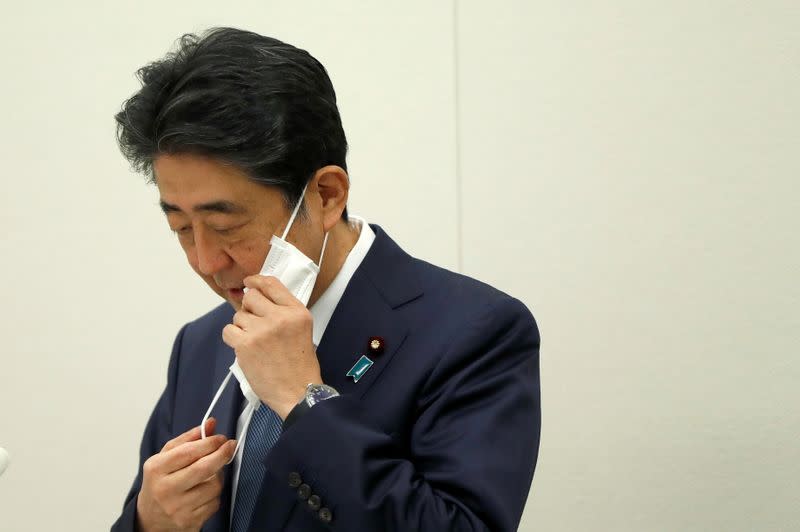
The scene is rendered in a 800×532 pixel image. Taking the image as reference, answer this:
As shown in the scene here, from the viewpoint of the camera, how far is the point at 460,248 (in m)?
2.63

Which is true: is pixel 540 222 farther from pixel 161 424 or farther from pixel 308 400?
pixel 308 400

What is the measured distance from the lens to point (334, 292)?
1645 millimetres

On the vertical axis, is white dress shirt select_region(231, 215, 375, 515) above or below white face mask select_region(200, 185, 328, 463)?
below

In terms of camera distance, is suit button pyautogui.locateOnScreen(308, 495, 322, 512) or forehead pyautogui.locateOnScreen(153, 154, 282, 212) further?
forehead pyautogui.locateOnScreen(153, 154, 282, 212)

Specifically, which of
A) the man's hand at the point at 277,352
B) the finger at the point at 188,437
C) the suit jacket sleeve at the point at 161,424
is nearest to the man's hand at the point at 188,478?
the finger at the point at 188,437

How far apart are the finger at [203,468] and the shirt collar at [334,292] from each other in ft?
0.84

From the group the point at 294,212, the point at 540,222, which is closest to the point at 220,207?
the point at 294,212

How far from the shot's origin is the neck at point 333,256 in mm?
1633

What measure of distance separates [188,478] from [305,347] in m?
0.26

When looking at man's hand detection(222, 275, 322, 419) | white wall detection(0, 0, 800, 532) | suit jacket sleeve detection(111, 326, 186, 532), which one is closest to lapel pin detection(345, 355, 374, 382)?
man's hand detection(222, 275, 322, 419)

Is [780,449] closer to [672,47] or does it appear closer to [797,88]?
[797,88]

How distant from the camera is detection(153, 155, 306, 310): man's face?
4.76ft

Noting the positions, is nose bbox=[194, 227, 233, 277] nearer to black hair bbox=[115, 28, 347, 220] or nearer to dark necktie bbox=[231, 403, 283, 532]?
black hair bbox=[115, 28, 347, 220]

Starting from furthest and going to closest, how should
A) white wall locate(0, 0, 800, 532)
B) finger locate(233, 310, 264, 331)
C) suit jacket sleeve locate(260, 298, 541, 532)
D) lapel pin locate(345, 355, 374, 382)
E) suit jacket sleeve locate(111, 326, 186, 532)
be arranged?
1. white wall locate(0, 0, 800, 532)
2. suit jacket sleeve locate(111, 326, 186, 532)
3. lapel pin locate(345, 355, 374, 382)
4. finger locate(233, 310, 264, 331)
5. suit jacket sleeve locate(260, 298, 541, 532)
